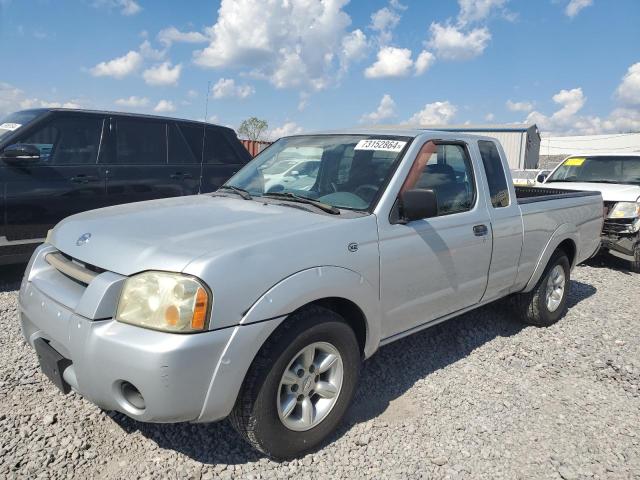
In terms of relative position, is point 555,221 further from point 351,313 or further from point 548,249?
point 351,313

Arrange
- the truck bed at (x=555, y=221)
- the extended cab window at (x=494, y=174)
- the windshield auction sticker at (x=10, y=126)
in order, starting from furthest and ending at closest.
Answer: the windshield auction sticker at (x=10, y=126) → the truck bed at (x=555, y=221) → the extended cab window at (x=494, y=174)

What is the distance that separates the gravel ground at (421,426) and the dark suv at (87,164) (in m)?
1.42

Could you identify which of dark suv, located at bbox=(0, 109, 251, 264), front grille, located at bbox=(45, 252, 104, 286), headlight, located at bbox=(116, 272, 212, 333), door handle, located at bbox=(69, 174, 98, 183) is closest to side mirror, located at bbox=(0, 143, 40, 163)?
dark suv, located at bbox=(0, 109, 251, 264)

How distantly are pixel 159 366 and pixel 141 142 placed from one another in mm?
4587

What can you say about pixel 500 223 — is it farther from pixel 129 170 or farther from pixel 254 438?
pixel 129 170

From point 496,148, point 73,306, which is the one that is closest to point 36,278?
point 73,306

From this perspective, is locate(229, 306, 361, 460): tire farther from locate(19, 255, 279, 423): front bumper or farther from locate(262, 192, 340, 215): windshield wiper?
locate(262, 192, 340, 215): windshield wiper

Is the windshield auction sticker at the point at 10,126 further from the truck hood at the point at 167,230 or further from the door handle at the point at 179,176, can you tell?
the truck hood at the point at 167,230

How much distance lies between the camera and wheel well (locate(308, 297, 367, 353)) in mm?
2742

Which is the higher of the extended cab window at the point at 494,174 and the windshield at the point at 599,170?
the extended cab window at the point at 494,174

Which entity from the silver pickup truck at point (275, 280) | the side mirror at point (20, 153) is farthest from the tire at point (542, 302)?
the side mirror at point (20, 153)

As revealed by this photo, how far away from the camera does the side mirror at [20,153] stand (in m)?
5.01

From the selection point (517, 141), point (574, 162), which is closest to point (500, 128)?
point (517, 141)

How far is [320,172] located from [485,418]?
1967 millimetres
